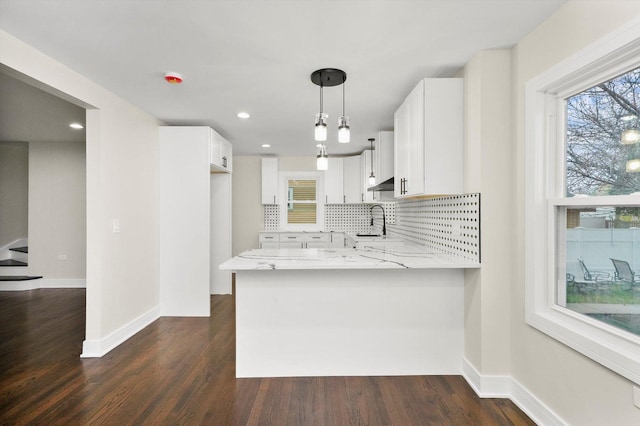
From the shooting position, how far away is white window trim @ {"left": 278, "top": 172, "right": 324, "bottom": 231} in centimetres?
627

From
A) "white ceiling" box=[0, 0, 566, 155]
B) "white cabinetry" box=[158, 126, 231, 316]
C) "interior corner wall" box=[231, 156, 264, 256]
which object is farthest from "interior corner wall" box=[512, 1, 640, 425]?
"interior corner wall" box=[231, 156, 264, 256]

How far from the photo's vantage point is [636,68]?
4.81 feet

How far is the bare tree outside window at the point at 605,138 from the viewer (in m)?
1.49

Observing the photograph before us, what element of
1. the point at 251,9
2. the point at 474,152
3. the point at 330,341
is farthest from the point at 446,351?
the point at 251,9

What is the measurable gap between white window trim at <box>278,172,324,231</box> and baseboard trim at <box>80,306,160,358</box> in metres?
2.94

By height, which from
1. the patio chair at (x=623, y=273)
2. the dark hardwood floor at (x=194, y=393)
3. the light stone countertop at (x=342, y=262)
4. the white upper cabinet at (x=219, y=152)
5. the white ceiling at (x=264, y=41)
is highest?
the white ceiling at (x=264, y=41)

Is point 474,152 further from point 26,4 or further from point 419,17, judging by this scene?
point 26,4

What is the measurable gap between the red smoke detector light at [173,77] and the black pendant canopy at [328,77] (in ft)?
3.55

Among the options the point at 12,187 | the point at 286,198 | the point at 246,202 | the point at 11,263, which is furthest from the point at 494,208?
the point at 12,187

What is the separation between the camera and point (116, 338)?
3117 mm

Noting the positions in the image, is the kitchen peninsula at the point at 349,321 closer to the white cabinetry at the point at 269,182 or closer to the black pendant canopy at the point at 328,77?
the black pendant canopy at the point at 328,77

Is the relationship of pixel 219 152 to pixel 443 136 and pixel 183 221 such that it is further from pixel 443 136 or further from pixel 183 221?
pixel 443 136

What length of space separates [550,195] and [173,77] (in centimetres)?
281

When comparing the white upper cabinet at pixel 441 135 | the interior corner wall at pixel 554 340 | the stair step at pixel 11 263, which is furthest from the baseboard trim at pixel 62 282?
the interior corner wall at pixel 554 340
